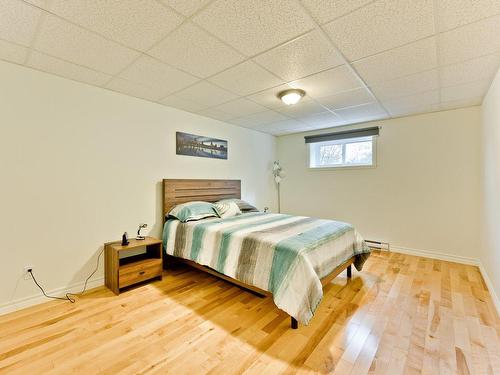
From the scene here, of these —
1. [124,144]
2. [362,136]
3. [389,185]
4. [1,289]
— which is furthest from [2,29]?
[389,185]

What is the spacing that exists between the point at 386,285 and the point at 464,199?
1.94 metres

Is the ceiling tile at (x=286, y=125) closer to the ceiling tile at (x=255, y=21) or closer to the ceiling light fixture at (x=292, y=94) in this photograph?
the ceiling light fixture at (x=292, y=94)

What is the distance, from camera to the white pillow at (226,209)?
3432 mm

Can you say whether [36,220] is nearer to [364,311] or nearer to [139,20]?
[139,20]

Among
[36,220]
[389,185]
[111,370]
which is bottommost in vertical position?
[111,370]

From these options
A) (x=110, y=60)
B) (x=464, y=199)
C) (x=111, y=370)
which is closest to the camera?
(x=111, y=370)

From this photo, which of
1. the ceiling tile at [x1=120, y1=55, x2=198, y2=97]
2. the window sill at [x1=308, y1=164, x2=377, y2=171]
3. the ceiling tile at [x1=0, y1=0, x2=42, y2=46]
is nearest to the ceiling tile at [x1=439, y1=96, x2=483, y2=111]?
the window sill at [x1=308, y1=164, x2=377, y2=171]

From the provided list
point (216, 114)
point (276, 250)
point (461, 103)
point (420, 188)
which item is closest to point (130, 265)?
point (276, 250)

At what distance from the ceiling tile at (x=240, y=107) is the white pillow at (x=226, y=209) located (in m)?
1.45

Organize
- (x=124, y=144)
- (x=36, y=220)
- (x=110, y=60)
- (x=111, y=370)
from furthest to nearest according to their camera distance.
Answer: (x=124, y=144) < (x=36, y=220) < (x=110, y=60) < (x=111, y=370)

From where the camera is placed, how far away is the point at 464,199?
11.1ft

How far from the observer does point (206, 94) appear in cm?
292

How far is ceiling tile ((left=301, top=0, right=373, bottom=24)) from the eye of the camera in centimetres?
142

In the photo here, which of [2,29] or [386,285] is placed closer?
[2,29]
